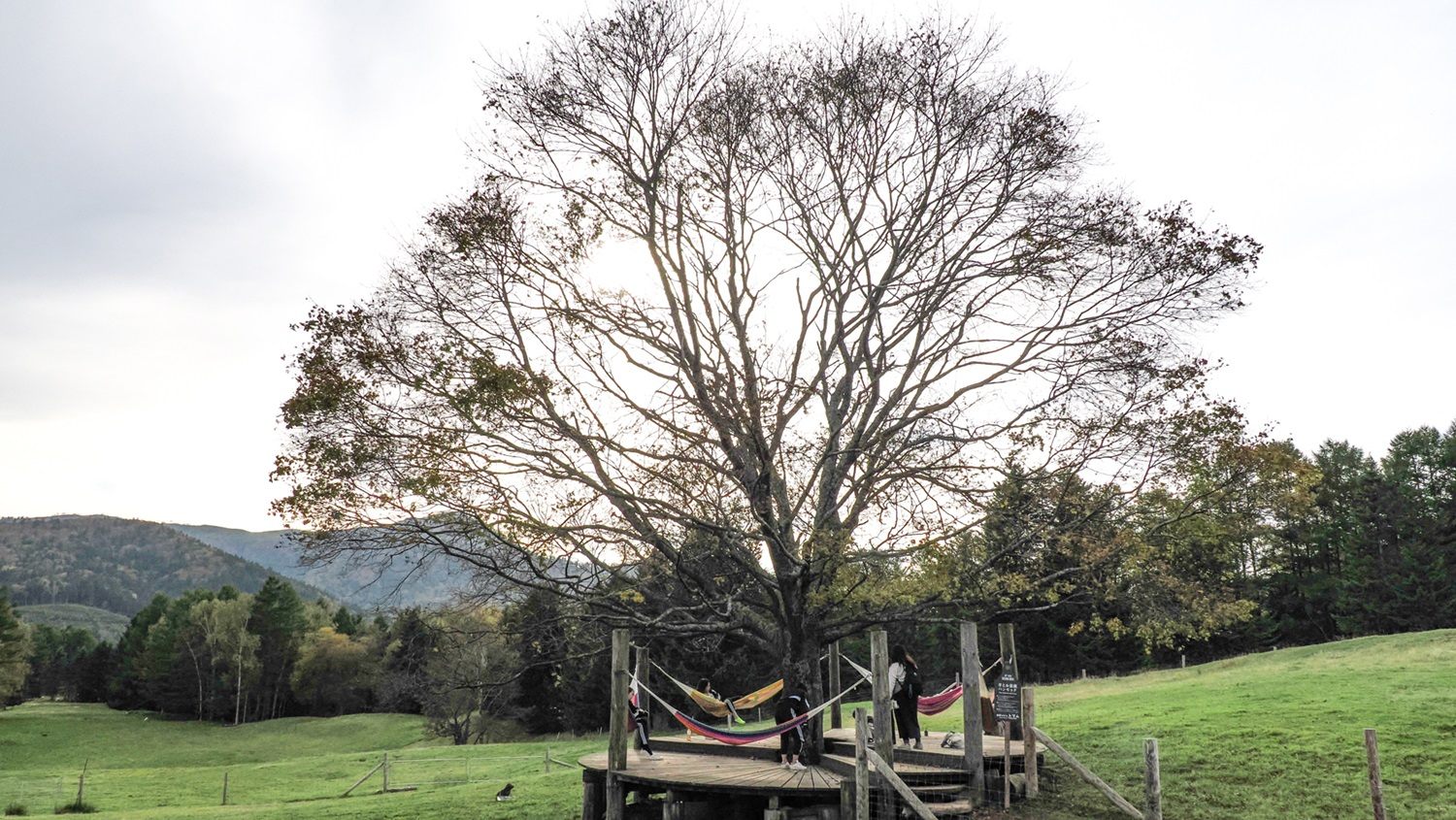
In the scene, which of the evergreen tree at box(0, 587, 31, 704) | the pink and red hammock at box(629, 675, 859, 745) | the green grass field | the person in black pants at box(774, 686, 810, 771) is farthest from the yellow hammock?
the evergreen tree at box(0, 587, 31, 704)

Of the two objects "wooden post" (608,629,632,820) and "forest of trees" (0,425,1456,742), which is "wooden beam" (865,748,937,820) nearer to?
"forest of trees" (0,425,1456,742)

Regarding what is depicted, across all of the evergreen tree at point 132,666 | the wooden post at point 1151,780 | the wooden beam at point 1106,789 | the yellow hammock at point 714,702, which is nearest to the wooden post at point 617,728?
the yellow hammock at point 714,702

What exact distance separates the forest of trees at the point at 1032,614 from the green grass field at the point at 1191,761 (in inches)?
80.3

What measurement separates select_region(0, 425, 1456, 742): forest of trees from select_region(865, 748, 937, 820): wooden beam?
2.47 metres

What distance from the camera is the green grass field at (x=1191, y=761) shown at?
12.8 m

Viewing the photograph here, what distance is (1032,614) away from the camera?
46.0 meters

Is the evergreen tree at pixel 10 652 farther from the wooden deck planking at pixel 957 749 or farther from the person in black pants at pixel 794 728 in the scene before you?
the person in black pants at pixel 794 728

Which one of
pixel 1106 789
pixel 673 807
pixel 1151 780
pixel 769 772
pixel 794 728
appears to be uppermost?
pixel 794 728

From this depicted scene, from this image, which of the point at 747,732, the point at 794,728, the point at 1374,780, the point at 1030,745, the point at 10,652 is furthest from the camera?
the point at 10,652

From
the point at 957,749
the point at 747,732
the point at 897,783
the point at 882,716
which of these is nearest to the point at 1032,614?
the point at 957,749

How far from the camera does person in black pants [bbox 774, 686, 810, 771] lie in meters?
13.0

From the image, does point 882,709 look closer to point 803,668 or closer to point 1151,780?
point 803,668

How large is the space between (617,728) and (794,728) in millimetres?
2556

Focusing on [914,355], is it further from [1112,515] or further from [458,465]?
[458,465]
